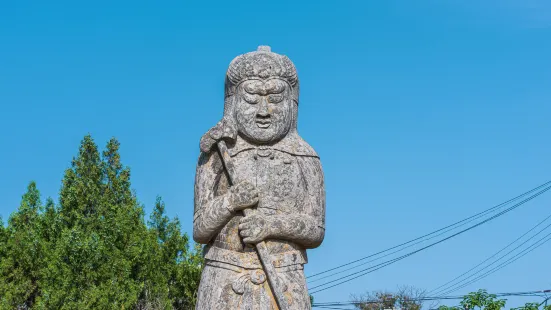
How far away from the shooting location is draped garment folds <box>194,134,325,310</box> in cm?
863

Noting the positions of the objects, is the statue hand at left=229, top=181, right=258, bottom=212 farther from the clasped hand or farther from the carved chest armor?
the carved chest armor

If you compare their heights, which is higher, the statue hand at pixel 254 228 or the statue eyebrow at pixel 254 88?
the statue eyebrow at pixel 254 88

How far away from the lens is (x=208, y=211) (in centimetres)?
878

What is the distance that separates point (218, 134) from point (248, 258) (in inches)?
52.7

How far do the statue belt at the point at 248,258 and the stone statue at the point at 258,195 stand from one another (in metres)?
0.01

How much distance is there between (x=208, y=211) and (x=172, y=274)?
1301cm

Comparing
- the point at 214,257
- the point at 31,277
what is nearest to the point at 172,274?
the point at 31,277

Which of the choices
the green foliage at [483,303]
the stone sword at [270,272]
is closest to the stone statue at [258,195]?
the stone sword at [270,272]

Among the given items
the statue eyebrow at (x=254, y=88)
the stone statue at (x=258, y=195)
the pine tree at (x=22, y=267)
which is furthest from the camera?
the pine tree at (x=22, y=267)

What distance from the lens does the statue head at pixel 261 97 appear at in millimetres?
9031

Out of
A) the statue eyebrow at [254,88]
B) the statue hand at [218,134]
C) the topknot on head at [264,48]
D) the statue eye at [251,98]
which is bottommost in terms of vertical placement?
the statue hand at [218,134]

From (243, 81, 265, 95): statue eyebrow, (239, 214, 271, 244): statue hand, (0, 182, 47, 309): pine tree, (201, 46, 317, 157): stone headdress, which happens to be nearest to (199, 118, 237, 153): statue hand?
(201, 46, 317, 157): stone headdress

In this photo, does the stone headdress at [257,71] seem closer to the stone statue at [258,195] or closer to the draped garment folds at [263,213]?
the stone statue at [258,195]

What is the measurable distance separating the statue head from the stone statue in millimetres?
11
